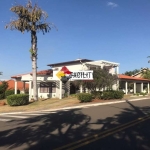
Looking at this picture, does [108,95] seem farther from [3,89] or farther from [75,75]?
[3,89]

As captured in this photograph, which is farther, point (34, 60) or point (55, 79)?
point (55, 79)

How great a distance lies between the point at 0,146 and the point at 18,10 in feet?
69.1

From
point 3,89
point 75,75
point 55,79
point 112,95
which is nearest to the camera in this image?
point 112,95

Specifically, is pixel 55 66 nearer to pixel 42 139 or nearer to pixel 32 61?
pixel 32 61

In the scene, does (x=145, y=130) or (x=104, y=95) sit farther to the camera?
(x=104, y=95)

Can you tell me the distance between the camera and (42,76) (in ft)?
105

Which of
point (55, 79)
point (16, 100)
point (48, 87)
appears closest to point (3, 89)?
point (48, 87)

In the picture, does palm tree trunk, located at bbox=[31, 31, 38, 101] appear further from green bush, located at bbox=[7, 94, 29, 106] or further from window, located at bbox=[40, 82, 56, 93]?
window, located at bbox=[40, 82, 56, 93]

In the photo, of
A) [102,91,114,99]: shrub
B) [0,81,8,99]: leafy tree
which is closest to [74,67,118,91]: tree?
[102,91,114,99]: shrub

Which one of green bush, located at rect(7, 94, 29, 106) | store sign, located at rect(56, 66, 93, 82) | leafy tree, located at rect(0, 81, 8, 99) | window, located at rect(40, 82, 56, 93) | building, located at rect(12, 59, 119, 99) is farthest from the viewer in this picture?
leafy tree, located at rect(0, 81, 8, 99)

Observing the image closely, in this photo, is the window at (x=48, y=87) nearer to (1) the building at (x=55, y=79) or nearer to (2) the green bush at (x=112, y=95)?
(1) the building at (x=55, y=79)

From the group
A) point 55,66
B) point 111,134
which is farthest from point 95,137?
point 55,66

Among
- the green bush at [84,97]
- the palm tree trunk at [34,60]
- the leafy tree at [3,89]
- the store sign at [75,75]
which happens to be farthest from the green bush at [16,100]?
the leafy tree at [3,89]

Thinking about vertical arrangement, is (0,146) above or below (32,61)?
below
